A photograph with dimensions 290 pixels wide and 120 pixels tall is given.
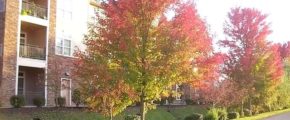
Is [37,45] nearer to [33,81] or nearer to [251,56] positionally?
[33,81]

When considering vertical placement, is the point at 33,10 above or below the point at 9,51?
above

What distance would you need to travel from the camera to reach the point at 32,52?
31.8 meters

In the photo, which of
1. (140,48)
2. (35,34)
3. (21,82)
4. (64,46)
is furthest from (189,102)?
(140,48)

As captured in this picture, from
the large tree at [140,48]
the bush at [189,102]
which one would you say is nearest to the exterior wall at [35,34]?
the large tree at [140,48]

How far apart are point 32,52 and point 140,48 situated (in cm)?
1445

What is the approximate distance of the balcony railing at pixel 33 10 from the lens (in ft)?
103

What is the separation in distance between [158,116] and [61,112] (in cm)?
950

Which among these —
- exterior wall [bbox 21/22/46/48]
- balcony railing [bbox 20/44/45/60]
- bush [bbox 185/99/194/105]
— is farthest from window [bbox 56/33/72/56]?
bush [bbox 185/99/194/105]

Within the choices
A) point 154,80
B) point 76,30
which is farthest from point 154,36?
point 76,30

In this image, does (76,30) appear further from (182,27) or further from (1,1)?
(182,27)

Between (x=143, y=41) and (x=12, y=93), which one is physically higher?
(x=143, y=41)

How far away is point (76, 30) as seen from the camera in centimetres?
3691

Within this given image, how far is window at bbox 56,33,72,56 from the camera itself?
34312mm

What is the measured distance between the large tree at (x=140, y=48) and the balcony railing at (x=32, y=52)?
40.8 feet
